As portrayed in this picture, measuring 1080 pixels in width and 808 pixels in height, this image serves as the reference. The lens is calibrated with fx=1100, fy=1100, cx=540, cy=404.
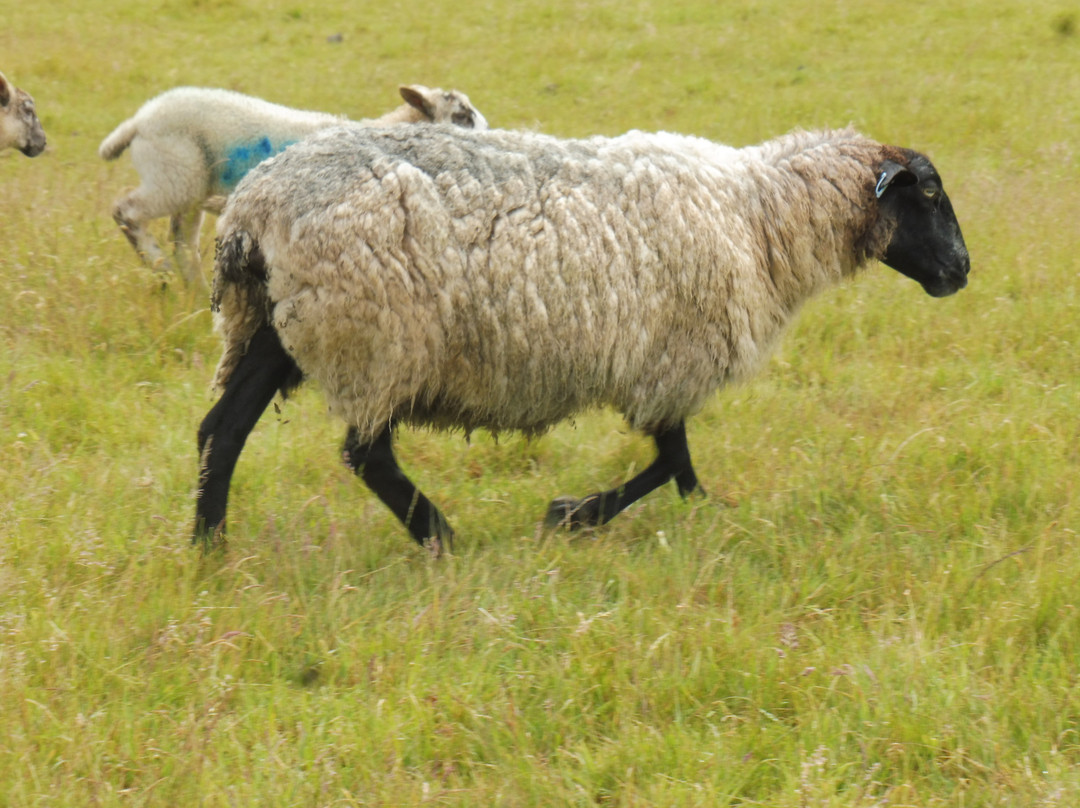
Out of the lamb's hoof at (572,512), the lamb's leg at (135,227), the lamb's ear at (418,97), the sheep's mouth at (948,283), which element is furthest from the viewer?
the lamb's ear at (418,97)

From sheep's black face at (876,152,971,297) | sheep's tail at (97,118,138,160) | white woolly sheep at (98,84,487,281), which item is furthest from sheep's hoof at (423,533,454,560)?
sheep's tail at (97,118,138,160)

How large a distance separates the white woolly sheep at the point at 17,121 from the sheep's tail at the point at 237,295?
388 cm

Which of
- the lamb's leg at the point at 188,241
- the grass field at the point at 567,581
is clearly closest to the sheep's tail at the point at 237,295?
the grass field at the point at 567,581

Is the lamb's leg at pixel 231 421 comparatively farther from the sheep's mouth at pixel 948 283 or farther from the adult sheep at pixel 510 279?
the sheep's mouth at pixel 948 283

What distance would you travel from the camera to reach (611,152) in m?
4.02

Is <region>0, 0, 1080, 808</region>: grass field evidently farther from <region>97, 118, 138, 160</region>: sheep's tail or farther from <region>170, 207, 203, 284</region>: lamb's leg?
<region>97, 118, 138, 160</region>: sheep's tail

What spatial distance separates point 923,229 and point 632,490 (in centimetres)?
157

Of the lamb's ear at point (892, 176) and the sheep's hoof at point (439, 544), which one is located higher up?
the lamb's ear at point (892, 176)

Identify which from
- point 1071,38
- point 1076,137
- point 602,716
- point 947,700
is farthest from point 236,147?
point 1071,38

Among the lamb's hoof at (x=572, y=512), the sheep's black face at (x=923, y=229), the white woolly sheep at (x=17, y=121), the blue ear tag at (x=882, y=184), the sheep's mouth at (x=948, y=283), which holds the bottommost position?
the lamb's hoof at (x=572, y=512)

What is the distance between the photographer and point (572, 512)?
406cm

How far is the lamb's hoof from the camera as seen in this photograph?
413 centimetres

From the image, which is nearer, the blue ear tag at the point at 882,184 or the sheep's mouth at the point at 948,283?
the blue ear tag at the point at 882,184

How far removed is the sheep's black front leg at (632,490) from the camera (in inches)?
163
